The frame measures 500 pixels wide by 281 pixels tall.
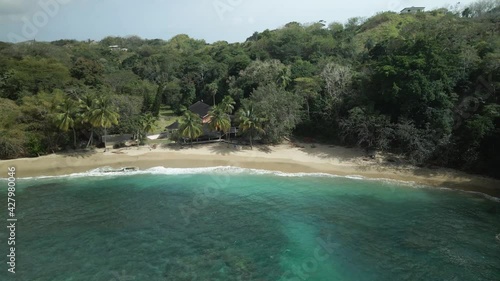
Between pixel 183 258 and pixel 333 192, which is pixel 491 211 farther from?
pixel 183 258

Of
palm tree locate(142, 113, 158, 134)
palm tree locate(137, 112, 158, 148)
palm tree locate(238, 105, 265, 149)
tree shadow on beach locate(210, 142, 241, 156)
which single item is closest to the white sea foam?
tree shadow on beach locate(210, 142, 241, 156)

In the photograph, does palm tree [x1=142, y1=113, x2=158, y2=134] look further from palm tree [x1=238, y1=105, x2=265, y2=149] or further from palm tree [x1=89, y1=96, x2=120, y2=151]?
palm tree [x1=238, y1=105, x2=265, y2=149]

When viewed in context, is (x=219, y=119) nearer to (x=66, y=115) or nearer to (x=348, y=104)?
(x=348, y=104)

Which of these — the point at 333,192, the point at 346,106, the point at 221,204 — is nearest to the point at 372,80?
the point at 346,106

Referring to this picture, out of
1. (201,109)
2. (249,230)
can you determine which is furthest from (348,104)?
(201,109)

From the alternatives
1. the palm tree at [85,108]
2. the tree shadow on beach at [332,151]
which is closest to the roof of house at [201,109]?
the tree shadow on beach at [332,151]

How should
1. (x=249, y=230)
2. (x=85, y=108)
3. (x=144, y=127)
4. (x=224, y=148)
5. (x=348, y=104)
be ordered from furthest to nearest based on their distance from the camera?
1. (x=144, y=127)
2. (x=224, y=148)
3. (x=348, y=104)
4. (x=85, y=108)
5. (x=249, y=230)
